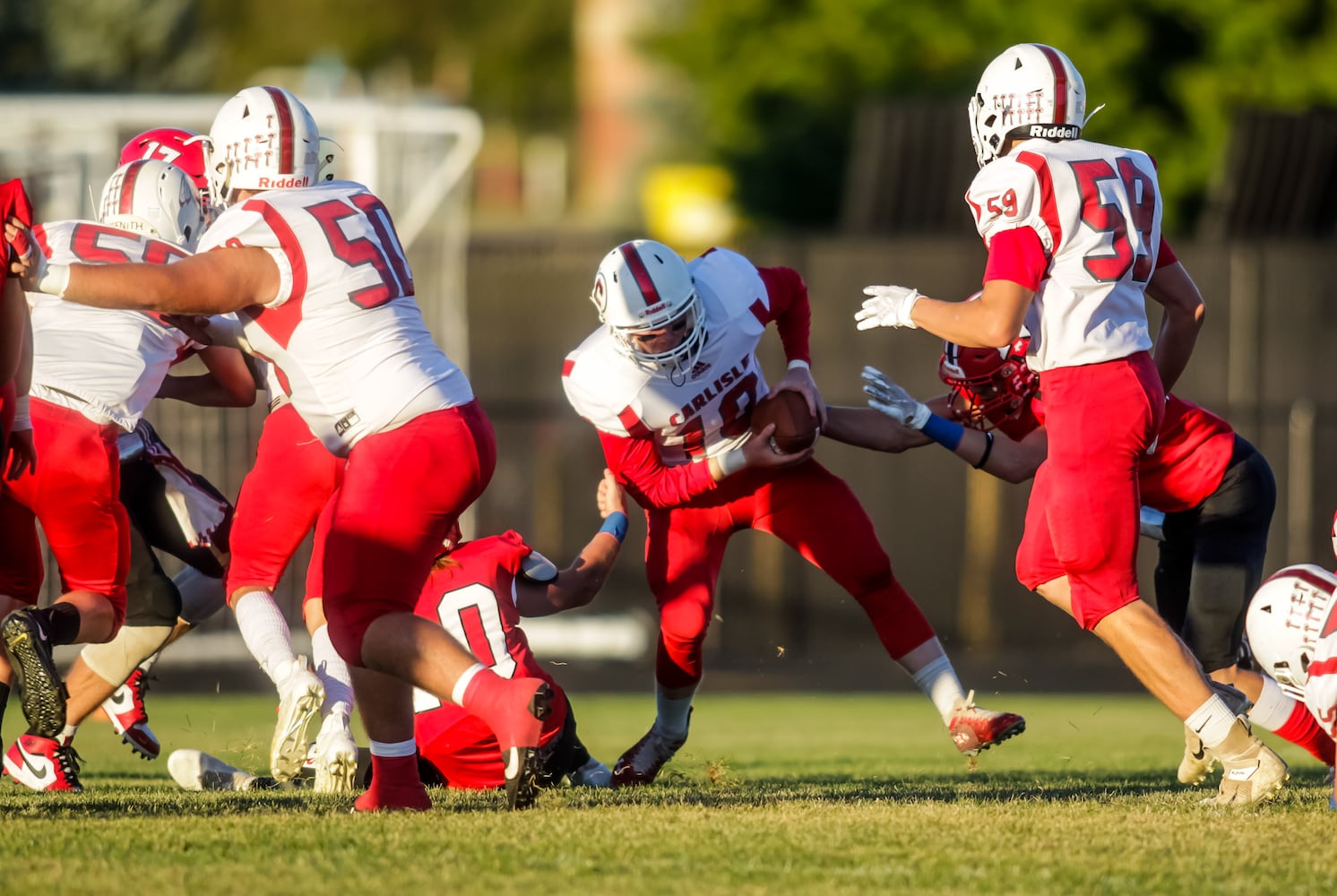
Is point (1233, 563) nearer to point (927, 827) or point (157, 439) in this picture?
point (927, 827)

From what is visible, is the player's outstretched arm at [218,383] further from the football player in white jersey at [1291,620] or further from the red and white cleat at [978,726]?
the football player in white jersey at [1291,620]

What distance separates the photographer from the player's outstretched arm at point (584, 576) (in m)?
5.98

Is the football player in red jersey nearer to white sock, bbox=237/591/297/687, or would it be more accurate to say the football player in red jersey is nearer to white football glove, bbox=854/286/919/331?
white football glove, bbox=854/286/919/331

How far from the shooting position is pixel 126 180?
639cm

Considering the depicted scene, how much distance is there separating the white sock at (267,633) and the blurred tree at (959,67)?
10.7 meters

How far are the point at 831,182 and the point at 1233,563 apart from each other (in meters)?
18.0

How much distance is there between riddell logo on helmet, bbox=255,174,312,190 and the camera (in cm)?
546

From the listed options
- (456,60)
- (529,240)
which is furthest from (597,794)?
(456,60)

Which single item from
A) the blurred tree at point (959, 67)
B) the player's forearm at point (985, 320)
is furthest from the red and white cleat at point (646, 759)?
the blurred tree at point (959, 67)

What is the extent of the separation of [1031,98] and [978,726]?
1993 millimetres

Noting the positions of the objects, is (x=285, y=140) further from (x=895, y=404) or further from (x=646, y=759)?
(x=646, y=759)

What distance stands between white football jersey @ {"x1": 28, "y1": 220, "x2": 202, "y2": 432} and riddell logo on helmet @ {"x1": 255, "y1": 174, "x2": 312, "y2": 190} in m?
0.62

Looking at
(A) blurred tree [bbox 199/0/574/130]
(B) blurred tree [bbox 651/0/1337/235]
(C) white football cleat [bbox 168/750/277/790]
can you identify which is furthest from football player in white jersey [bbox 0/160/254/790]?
(A) blurred tree [bbox 199/0/574/130]

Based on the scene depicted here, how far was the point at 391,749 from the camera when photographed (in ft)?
16.1
